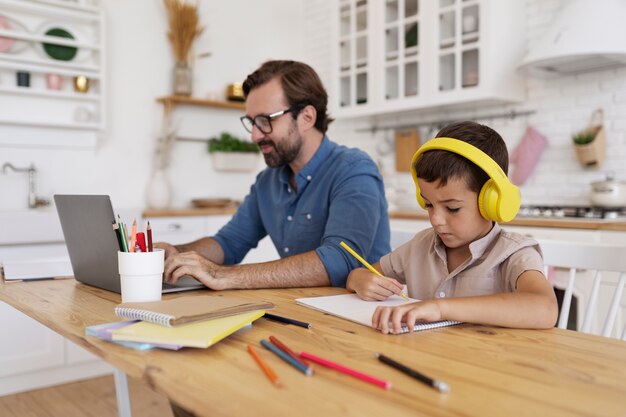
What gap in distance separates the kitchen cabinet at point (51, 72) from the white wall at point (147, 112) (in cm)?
15

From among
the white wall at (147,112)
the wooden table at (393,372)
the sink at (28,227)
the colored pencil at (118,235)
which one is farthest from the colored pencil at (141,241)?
the white wall at (147,112)

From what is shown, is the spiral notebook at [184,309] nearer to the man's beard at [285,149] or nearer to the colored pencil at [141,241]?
the colored pencil at [141,241]

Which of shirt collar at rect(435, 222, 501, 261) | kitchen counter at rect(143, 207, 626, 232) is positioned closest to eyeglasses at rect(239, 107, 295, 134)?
shirt collar at rect(435, 222, 501, 261)

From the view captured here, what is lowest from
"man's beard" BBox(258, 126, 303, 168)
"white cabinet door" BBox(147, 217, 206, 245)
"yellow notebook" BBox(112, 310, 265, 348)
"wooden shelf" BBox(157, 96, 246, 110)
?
"white cabinet door" BBox(147, 217, 206, 245)

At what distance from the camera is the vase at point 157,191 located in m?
4.10

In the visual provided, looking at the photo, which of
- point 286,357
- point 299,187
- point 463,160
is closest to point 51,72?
point 299,187

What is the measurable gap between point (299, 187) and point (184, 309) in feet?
3.48

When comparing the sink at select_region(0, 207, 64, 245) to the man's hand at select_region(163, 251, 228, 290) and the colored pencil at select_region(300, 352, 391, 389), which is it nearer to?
the man's hand at select_region(163, 251, 228, 290)

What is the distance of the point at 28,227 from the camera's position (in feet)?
10.2

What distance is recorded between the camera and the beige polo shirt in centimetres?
125

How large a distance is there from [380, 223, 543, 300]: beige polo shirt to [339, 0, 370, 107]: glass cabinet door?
302cm

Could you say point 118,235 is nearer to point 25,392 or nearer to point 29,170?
point 25,392

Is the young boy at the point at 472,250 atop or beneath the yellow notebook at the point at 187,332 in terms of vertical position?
atop

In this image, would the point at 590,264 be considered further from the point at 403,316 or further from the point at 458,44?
the point at 458,44
